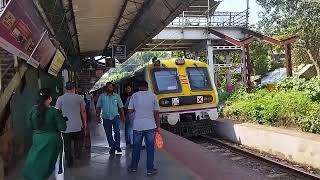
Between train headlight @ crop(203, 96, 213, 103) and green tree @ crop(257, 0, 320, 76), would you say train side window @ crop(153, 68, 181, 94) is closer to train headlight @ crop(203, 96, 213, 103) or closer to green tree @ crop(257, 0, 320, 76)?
train headlight @ crop(203, 96, 213, 103)

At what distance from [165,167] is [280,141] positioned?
4.87 meters

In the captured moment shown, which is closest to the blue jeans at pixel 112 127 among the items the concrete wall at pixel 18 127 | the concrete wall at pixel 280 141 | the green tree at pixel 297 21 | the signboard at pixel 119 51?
the concrete wall at pixel 18 127

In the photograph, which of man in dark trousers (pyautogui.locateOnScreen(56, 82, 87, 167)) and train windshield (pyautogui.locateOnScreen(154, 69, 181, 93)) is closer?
man in dark trousers (pyautogui.locateOnScreen(56, 82, 87, 167))

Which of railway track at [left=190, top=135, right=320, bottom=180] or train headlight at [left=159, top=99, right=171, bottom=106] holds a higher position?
train headlight at [left=159, top=99, right=171, bottom=106]

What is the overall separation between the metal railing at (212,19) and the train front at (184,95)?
1507 centimetres

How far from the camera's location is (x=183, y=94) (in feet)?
49.9

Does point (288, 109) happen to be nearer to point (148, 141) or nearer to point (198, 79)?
point (198, 79)

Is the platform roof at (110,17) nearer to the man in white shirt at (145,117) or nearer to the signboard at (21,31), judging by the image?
the signboard at (21,31)

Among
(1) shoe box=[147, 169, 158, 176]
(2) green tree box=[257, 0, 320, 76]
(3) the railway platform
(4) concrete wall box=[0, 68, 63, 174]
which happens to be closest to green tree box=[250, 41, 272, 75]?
(2) green tree box=[257, 0, 320, 76]

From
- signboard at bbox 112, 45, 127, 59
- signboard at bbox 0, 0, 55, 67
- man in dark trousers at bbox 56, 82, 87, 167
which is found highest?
signboard at bbox 112, 45, 127, 59

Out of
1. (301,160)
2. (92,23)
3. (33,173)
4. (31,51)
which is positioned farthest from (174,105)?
(33,173)

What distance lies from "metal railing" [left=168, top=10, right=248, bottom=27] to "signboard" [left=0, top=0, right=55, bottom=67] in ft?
73.8

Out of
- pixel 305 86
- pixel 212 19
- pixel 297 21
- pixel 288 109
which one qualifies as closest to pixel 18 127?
pixel 288 109

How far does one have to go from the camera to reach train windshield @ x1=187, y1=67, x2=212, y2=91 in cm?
1561
